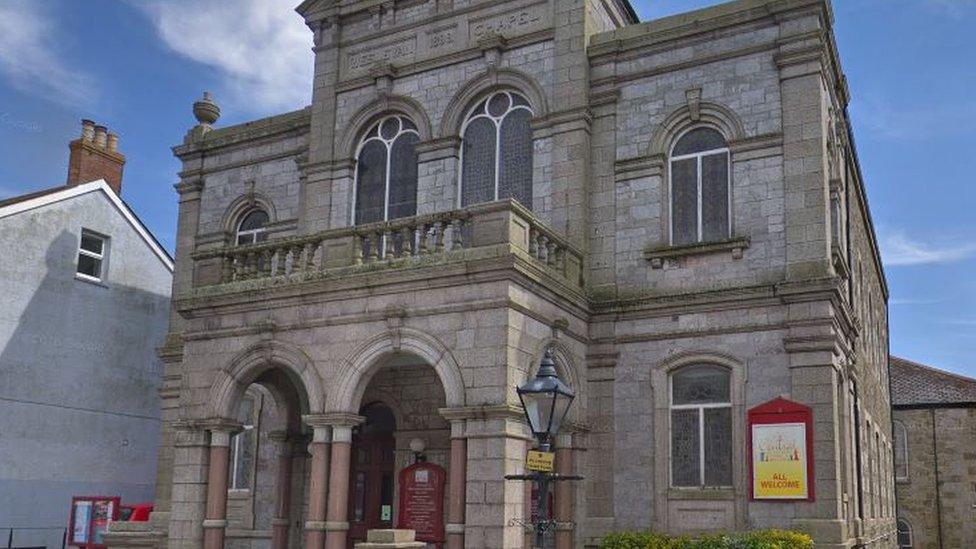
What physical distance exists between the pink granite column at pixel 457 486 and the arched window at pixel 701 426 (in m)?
4.04

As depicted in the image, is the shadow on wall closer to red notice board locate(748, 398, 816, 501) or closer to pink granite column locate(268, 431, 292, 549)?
pink granite column locate(268, 431, 292, 549)

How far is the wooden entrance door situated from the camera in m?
18.8

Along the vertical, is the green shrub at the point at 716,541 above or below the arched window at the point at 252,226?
below

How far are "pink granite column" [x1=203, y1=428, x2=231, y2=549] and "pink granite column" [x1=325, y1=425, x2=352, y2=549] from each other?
206 centimetres

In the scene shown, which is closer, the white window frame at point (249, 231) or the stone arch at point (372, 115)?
the stone arch at point (372, 115)

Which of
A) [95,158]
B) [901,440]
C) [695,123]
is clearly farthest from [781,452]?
[901,440]

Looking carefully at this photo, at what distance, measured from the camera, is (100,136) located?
28562 mm

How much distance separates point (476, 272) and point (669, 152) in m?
5.05

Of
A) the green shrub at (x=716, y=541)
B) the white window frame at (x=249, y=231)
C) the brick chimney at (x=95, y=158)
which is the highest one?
the brick chimney at (x=95, y=158)

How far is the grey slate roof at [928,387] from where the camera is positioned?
1467 inches

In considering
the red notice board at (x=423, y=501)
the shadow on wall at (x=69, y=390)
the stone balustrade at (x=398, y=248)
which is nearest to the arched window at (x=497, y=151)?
the stone balustrade at (x=398, y=248)

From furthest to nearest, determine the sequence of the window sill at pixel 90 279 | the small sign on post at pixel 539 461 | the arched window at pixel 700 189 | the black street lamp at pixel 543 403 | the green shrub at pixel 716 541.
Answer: the window sill at pixel 90 279
the arched window at pixel 700 189
the green shrub at pixel 716 541
the small sign on post at pixel 539 461
the black street lamp at pixel 543 403

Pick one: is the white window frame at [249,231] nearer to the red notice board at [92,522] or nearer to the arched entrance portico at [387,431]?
the arched entrance portico at [387,431]

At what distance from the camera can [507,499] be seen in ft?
45.4
